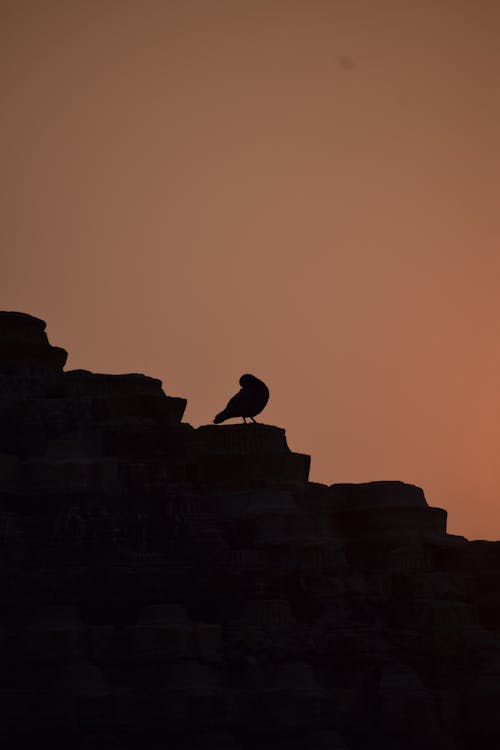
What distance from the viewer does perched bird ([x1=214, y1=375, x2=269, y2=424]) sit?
6316 centimetres

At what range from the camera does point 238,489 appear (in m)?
60.8

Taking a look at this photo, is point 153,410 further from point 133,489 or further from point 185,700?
point 185,700

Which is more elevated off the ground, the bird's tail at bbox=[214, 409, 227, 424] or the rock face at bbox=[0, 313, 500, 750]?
the bird's tail at bbox=[214, 409, 227, 424]

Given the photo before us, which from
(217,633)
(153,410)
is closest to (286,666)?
(217,633)

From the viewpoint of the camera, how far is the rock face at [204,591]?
5191cm

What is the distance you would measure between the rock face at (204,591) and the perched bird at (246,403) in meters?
1.19

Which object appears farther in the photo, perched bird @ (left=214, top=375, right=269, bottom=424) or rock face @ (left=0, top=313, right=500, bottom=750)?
perched bird @ (left=214, top=375, right=269, bottom=424)

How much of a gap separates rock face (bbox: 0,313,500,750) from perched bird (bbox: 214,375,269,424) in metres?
1.19

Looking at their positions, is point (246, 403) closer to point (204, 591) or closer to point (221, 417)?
point (221, 417)

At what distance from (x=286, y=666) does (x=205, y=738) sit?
4.12 metres

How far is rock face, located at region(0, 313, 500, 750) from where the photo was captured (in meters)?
51.9

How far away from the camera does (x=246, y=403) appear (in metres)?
63.2

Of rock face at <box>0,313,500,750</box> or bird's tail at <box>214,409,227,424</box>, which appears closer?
rock face at <box>0,313,500,750</box>

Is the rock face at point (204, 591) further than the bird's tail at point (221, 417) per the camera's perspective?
No
